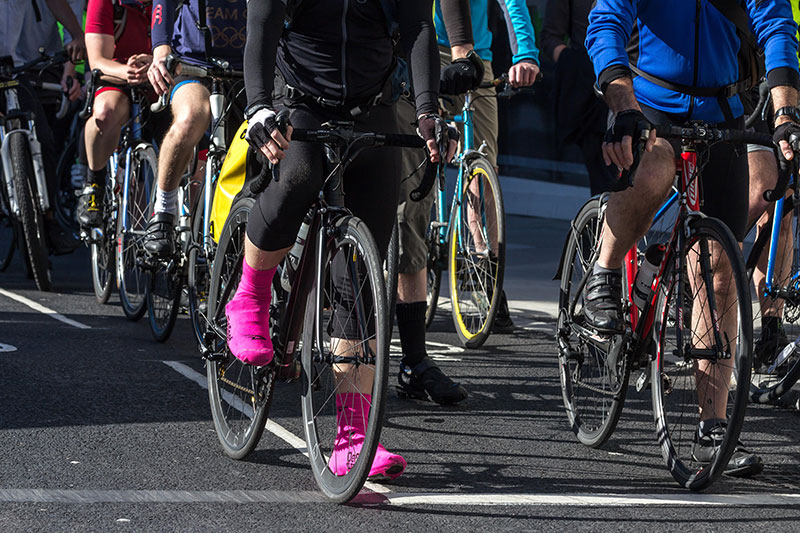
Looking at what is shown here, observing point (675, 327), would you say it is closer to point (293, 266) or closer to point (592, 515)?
point (592, 515)

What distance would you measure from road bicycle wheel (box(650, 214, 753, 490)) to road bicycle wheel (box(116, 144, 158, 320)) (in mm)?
3457

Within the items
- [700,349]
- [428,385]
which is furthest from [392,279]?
[428,385]

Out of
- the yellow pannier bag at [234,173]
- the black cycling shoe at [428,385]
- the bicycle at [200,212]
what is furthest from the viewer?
the bicycle at [200,212]

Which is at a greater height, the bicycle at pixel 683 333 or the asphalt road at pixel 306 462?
the bicycle at pixel 683 333

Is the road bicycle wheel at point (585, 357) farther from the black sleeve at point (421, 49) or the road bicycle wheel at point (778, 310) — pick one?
the black sleeve at point (421, 49)

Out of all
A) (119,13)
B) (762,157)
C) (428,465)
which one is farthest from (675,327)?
(119,13)

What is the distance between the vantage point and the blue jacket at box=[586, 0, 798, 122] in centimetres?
452

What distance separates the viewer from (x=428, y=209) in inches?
257

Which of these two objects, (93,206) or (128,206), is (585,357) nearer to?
(128,206)

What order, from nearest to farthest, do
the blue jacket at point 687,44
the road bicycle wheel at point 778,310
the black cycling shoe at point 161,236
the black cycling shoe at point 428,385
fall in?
the blue jacket at point 687,44
the black cycling shoe at point 428,385
the road bicycle wheel at point 778,310
the black cycling shoe at point 161,236

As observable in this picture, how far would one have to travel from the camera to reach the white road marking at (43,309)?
24.9ft

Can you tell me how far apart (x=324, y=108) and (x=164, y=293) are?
300cm

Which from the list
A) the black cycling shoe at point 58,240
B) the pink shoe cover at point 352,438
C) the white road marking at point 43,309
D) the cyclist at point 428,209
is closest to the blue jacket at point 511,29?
the cyclist at point 428,209

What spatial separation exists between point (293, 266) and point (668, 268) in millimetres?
1209
